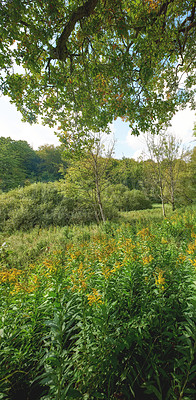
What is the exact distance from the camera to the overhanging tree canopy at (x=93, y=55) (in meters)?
2.90

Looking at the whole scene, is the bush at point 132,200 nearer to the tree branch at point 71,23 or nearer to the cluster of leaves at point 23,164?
the cluster of leaves at point 23,164

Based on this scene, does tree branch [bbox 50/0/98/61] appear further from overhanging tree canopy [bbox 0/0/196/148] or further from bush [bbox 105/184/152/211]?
bush [bbox 105/184/152/211]

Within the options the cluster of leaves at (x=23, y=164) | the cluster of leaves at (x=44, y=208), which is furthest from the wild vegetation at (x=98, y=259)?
the cluster of leaves at (x=23, y=164)

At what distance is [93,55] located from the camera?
390 centimetres

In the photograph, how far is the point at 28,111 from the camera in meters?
4.72

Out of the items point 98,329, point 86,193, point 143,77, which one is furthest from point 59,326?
point 86,193

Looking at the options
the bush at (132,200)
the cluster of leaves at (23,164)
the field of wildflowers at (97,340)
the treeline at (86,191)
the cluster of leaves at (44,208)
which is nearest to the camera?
the field of wildflowers at (97,340)

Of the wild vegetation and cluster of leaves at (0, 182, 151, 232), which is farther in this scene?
cluster of leaves at (0, 182, 151, 232)

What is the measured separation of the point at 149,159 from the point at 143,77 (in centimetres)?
786

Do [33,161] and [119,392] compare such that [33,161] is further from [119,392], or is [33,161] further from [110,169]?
[119,392]

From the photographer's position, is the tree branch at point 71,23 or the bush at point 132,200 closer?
the tree branch at point 71,23

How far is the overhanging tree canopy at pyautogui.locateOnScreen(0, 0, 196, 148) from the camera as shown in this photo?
2.90 m

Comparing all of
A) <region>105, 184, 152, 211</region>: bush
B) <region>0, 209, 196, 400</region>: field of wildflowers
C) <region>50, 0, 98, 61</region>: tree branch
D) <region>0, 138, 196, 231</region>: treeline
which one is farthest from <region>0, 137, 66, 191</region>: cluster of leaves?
<region>0, 209, 196, 400</region>: field of wildflowers

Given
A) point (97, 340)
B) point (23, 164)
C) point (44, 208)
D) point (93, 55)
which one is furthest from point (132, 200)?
point (23, 164)
